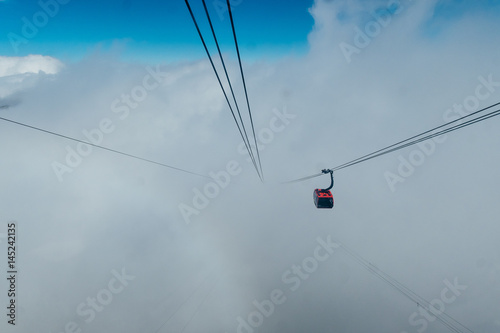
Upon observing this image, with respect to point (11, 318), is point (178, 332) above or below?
below

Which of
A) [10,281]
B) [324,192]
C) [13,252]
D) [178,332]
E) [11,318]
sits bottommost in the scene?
[178,332]

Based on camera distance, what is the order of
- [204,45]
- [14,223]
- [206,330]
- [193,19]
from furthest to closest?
[206,330], [14,223], [204,45], [193,19]

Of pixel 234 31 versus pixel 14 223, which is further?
pixel 14 223

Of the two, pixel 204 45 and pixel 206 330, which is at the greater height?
pixel 204 45

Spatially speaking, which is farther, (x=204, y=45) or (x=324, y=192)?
(x=324, y=192)

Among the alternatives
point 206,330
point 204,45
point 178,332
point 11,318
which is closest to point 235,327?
point 206,330

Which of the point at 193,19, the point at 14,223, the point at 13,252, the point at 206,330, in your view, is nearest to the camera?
the point at 193,19

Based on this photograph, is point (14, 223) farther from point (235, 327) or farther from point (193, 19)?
point (235, 327)

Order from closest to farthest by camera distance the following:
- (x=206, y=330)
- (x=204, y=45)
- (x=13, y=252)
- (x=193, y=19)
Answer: (x=193, y=19), (x=204, y=45), (x=13, y=252), (x=206, y=330)

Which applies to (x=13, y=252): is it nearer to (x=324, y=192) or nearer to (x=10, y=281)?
(x=10, y=281)

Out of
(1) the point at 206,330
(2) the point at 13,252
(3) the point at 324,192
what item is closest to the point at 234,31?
(3) the point at 324,192
